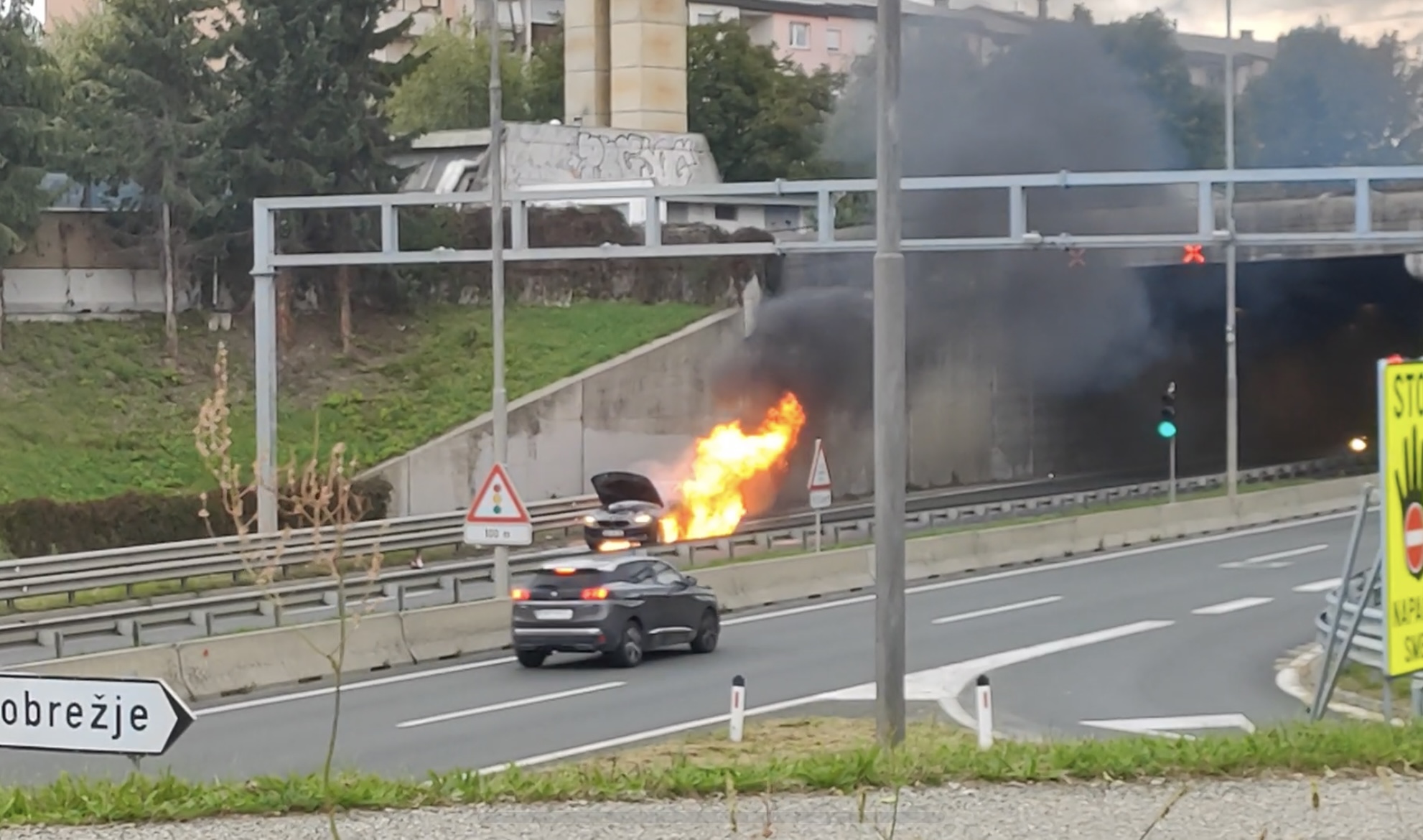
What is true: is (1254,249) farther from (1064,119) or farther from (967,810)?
(967,810)

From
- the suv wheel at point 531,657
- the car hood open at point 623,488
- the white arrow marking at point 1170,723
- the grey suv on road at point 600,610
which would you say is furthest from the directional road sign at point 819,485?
the white arrow marking at point 1170,723

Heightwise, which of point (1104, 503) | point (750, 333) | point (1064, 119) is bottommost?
point (1104, 503)

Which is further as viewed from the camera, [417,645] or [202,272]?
[202,272]

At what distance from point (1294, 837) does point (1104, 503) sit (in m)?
39.6

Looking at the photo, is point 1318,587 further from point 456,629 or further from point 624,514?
point 456,629

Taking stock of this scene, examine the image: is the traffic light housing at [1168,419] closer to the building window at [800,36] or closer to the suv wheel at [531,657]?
the suv wheel at [531,657]

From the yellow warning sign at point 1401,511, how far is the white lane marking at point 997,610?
16.2 metres

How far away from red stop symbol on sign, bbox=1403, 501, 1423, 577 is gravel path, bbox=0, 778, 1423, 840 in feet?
5.54

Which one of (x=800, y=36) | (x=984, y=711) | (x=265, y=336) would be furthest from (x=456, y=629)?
(x=800, y=36)

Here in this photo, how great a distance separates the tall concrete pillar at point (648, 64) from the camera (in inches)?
2181

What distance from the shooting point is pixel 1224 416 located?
6462cm

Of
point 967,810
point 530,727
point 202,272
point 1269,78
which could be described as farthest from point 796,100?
point 967,810

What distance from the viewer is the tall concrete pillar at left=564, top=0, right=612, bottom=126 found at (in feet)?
189

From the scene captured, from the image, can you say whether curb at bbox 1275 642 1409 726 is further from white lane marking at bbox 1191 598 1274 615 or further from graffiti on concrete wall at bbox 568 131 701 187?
graffiti on concrete wall at bbox 568 131 701 187
